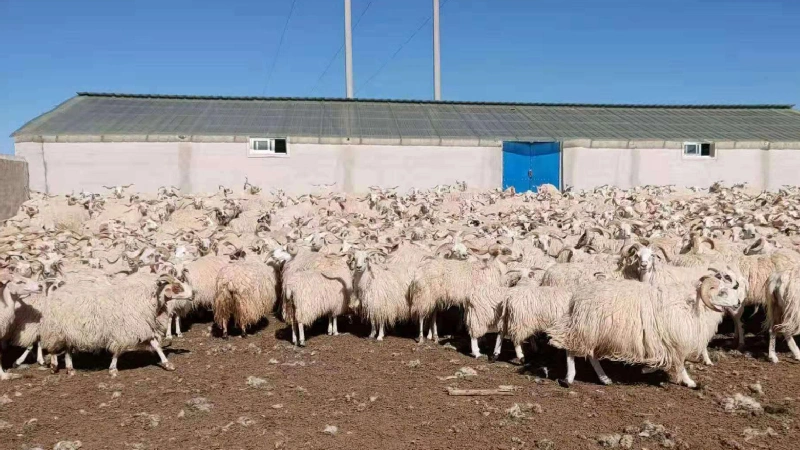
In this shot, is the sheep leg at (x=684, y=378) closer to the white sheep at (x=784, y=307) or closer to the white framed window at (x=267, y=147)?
the white sheep at (x=784, y=307)

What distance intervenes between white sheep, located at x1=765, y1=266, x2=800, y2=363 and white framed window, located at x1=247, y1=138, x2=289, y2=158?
22.6 metres

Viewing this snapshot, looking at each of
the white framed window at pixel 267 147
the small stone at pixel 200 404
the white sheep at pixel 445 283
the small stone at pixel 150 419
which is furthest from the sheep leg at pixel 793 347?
the white framed window at pixel 267 147

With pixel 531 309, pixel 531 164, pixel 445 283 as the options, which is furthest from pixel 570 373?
pixel 531 164

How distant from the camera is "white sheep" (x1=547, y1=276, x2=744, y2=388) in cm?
722

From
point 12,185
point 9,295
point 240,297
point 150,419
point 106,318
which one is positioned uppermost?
point 12,185

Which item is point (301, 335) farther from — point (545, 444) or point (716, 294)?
point (716, 294)

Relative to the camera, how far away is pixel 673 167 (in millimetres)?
30375

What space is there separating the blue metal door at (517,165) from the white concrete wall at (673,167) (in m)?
1.73

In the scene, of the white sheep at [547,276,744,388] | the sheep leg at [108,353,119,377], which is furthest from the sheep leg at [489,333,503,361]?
the sheep leg at [108,353,119,377]

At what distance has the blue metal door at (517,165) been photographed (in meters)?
29.5

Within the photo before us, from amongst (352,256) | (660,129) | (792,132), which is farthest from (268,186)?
(792,132)

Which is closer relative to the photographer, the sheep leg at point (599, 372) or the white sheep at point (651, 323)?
the white sheep at point (651, 323)

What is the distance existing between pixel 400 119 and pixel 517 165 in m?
6.86

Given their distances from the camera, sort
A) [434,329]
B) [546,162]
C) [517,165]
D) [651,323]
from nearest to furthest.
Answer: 1. [651,323]
2. [434,329]
3. [517,165]
4. [546,162]
